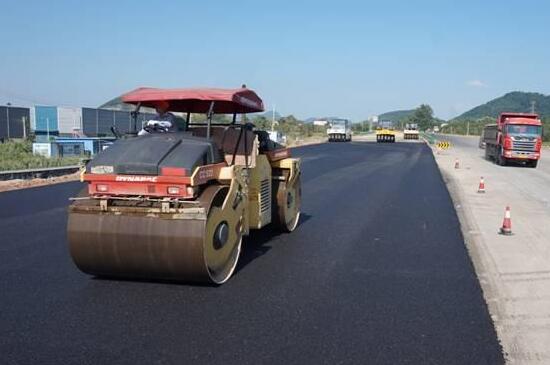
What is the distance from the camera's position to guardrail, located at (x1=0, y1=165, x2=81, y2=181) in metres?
15.4

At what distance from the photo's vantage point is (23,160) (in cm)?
2139

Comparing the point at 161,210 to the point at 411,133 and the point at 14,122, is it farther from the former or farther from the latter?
the point at 411,133

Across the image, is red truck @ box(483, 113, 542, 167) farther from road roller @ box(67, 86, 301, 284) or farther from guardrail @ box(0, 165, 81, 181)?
road roller @ box(67, 86, 301, 284)

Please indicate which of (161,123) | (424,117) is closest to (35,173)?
(161,123)

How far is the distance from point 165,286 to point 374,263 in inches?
103

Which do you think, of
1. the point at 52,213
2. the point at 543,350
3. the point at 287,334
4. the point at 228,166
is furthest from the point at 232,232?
the point at 52,213

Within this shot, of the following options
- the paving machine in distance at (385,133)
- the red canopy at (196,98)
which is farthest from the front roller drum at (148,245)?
the paving machine in distance at (385,133)

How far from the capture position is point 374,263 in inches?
279

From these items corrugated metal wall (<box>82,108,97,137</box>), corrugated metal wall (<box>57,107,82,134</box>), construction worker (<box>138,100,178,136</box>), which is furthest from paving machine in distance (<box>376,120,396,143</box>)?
construction worker (<box>138,100,178,136</box>)

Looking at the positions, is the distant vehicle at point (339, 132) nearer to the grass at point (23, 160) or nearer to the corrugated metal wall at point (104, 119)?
the corrugated metal wall at point (104, 119)

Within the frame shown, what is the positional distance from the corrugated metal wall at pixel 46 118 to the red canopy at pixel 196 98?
3577 cm

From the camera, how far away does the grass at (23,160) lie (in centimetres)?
1880

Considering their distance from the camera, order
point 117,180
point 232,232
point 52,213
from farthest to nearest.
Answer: point 52,213 → point 232,232 → point 117,180

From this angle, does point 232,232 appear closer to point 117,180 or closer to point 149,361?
point 117,180
